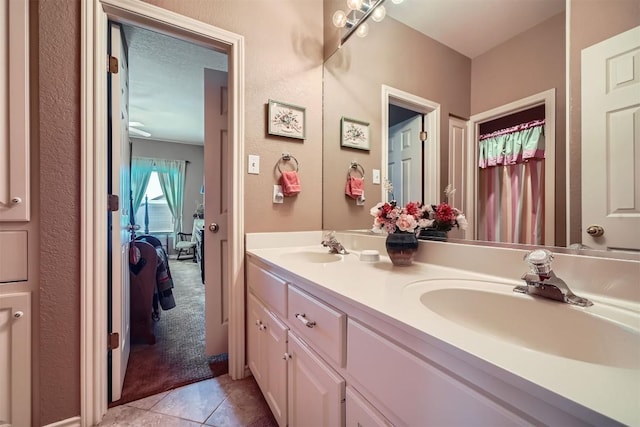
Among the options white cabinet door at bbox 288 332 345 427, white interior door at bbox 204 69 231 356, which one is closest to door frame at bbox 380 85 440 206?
white cabinet door at bbox 288 332 345 427

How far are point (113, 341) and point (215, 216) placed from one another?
33.6 inches

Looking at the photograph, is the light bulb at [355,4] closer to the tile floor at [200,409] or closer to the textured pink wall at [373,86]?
the textured pink wall at [373,86]

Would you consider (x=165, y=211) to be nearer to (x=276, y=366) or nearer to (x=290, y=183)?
(x=290, y=183)

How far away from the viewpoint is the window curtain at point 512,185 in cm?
81

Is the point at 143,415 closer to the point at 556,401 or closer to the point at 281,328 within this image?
the point at 281,328

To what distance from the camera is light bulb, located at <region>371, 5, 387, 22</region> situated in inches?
56.5

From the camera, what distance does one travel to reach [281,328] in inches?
41.2

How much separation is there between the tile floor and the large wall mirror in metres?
1.06

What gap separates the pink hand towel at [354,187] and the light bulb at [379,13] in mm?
902

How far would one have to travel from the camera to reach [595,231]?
0.70 m

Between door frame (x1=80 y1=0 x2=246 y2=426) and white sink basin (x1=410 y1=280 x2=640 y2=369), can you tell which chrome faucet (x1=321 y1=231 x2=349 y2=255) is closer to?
white sink basin (x1=410 y1=280 x2=640 y2=369)

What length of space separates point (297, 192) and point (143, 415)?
4.52ft

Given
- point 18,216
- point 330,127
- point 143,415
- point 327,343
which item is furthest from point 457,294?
point 18,216

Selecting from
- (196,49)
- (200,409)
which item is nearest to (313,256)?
(200,409)
